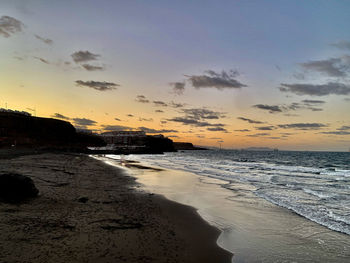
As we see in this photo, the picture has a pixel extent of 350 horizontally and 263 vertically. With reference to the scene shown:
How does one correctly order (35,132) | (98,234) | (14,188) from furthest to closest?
(35,132) → (14,188) → (98,234)

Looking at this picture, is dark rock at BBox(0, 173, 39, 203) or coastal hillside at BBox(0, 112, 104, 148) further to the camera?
coastal hillside at BBox(0, 112, 104, 148)

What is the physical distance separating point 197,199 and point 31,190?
9.32 metres

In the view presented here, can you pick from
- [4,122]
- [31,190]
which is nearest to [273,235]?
[31,190]

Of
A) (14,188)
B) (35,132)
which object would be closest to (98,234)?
(14,188)

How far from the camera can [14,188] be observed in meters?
9.26

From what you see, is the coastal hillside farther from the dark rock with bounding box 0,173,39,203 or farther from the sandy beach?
the sandy beach

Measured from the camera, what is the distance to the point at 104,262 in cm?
521

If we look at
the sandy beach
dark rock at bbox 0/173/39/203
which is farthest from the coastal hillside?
the sandy beach

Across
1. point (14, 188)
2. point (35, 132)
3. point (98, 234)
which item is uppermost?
point (35, 132)

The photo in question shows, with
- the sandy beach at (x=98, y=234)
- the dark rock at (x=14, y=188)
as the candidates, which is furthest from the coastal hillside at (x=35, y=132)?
the sandy beach at (x=98, y=234)

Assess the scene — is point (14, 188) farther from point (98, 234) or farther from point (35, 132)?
point (35, 132)

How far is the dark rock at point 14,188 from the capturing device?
9.08m

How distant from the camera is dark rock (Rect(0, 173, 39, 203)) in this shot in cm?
→ 908

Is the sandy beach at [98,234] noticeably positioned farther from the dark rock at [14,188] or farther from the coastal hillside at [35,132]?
the coastal hillside at [35,132]
